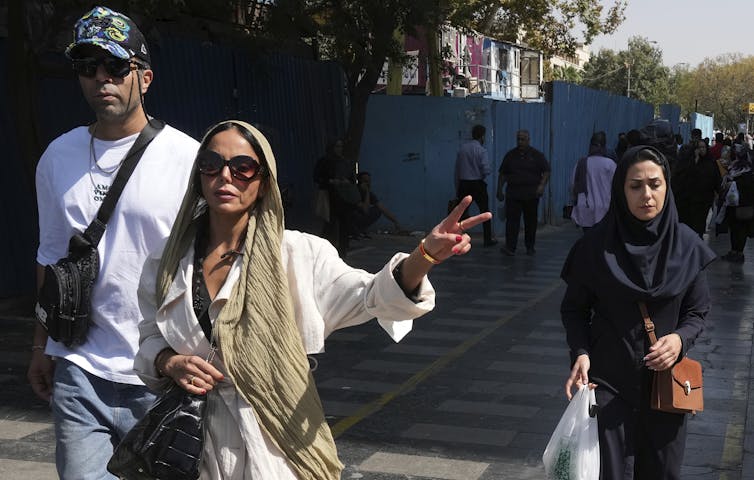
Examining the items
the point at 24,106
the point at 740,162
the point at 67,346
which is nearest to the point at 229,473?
the point at 67,346

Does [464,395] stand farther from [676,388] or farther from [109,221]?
[109,221]

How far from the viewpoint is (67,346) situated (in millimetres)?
3363

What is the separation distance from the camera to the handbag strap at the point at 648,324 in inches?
160

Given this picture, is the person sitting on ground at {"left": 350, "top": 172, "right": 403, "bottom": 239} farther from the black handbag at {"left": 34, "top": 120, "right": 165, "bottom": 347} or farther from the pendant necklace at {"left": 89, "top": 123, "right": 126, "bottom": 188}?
the black handbag at {"left": 34, "top": 120, "right": 165, "bottom": 347}

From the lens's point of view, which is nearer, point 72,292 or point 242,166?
point 242,166

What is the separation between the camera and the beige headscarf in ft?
9.06

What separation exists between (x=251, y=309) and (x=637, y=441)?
6.40 feet

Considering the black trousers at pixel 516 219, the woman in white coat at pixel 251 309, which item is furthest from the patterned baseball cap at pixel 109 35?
the black trousers at pixel 516 219

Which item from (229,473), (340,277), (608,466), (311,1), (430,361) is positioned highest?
(311,1)

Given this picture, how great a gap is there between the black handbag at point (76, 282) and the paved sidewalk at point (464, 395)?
99.0 inches

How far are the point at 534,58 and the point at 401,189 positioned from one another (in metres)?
40.9

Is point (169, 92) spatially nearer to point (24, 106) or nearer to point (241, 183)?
point (24, 106)

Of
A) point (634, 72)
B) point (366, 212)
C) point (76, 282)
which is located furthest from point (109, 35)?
point (634, 72)

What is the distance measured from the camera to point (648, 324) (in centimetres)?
408
